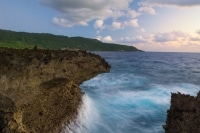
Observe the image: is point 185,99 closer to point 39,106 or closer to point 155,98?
point 39,106

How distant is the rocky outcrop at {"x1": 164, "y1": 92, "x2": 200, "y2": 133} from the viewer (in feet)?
36.0

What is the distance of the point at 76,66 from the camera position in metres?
11.6

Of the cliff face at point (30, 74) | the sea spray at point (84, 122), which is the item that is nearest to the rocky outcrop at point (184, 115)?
the cliff face at point (30, 74)

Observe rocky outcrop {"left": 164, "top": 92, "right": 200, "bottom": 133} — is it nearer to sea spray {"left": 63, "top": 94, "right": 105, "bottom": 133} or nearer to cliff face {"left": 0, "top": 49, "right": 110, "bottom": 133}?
cliff face {"left": 0, "top": 49, "right": 110, "bottom": 133}

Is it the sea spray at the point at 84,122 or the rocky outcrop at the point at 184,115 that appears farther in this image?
the sea spray at the point at 84,122

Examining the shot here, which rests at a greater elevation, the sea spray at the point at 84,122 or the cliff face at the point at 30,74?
the cliff face at the point at 30,74

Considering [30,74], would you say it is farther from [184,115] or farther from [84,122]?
[84,122]

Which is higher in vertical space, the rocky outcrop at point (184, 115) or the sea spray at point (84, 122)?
the rocky outcrop at point (184, 115)

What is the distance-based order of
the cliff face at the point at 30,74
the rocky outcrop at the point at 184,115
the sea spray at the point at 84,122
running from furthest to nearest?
the sea spray at the point at 84,122
the rocky outcrop at the point at 184,115
the cliff face at the point at 30,74

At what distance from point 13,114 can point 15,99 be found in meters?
0.69

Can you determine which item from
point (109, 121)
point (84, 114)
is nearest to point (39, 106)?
point (84, 114)

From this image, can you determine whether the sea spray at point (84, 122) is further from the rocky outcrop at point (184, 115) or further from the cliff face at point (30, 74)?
the rocky outcrop at point (184, 115)

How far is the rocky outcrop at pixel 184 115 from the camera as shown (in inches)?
432

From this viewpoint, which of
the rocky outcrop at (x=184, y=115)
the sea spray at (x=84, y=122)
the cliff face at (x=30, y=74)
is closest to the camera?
the cliff face at (x=30, y=74)
